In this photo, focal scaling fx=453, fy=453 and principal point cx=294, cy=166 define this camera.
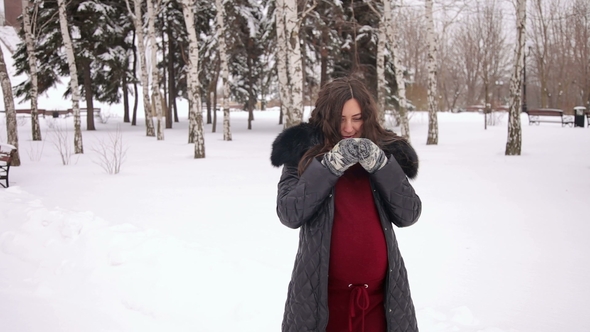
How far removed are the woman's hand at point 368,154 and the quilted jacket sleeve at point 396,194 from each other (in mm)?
52

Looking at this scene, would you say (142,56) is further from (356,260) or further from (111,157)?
(356,260)

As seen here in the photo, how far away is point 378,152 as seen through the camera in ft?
6.18

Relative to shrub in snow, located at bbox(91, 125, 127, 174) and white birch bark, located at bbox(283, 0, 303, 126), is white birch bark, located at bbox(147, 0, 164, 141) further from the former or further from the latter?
white birch bark, located at bbox(283, 0, 303, 126)

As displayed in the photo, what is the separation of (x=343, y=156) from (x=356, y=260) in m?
0.48

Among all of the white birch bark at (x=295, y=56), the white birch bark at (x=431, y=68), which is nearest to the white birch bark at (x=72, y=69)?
Result: the white birch bark at (x=295, y=56)

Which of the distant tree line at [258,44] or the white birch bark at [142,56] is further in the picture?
the white birch bark at [142,56]

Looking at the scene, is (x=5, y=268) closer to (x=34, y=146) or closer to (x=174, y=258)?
(x=174, y=258)

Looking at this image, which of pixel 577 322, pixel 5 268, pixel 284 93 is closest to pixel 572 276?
pixel 577 322

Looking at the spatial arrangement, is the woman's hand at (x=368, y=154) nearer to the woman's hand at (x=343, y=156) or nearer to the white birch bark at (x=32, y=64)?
the woman's hand at (x=343, y=156)

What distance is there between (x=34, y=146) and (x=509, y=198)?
18.6 metres

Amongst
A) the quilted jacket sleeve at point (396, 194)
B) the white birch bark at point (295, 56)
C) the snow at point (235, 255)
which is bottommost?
the snow at point (235, 255)

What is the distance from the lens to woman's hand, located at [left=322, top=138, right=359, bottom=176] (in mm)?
1845

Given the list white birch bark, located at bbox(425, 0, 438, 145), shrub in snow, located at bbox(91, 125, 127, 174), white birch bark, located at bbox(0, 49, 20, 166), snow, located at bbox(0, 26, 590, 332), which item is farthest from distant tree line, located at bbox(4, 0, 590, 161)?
snow, located at bbox(0, 26, 590, 332)

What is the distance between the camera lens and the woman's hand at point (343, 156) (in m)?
1.84
